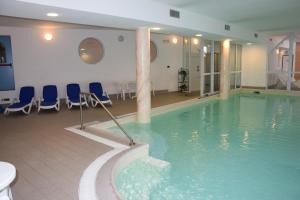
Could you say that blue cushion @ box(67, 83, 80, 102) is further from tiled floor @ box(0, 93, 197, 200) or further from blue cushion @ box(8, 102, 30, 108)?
tiled floor @ box(0, 93, 197, 200)

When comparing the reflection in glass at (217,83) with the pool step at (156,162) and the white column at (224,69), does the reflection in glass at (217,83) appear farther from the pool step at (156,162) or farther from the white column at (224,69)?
the pool step at (156,162)

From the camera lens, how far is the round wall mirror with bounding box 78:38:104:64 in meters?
9.57

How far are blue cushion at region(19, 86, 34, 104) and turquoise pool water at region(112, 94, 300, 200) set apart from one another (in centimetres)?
355

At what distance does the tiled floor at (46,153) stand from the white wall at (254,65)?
10549mm

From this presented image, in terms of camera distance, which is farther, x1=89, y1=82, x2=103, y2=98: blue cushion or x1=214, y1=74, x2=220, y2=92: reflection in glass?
x1=214, y1=74, x2=220, y2=92: reflection in glass

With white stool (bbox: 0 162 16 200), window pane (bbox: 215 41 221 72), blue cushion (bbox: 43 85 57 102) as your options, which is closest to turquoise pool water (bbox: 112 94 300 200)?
white stool (bbox: 0 162 16 200)

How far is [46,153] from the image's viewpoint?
4.26 meters

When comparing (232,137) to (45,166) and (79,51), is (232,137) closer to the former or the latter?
(45,166)

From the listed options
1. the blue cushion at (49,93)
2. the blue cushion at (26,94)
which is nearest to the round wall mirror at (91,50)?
the blue cushion at (49,93)

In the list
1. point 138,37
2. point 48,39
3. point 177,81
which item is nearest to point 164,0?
point 138,37

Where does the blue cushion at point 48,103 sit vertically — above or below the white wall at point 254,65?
below

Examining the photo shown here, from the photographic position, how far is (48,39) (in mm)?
8672

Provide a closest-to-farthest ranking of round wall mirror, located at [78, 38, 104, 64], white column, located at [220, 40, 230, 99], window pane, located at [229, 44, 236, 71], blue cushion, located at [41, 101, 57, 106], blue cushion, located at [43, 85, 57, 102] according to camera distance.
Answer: blue cushion, located at [41, 101, 57, 106] < blue cushion, located at [43, 85, 57, 102] < round wall mirror, located at [78, 38, 104, 64] < white column, located at [220, 40, 230, 99] < window pane, located at [229, 44, 236, 71]

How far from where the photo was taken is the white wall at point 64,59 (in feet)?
27.3
